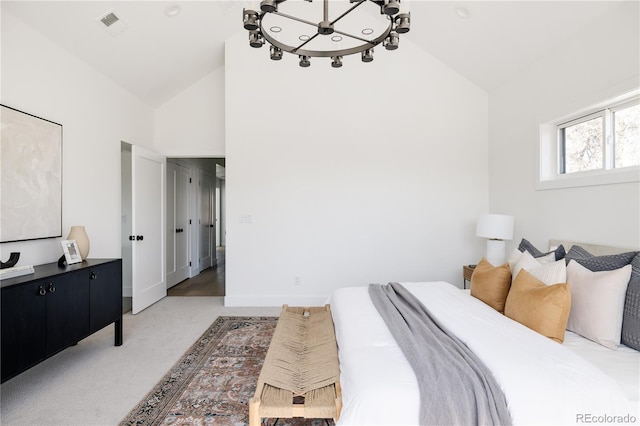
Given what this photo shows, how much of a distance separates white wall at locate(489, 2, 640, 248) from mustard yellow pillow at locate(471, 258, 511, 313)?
903mm

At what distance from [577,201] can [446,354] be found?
2.22 metres

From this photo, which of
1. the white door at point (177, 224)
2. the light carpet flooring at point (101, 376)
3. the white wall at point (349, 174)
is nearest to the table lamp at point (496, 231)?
the white wall at point (349, 174)

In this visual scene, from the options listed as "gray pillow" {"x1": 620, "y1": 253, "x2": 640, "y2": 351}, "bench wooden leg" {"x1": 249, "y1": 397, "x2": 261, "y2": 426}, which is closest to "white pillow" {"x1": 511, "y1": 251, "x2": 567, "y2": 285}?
"gray pillow" {"x1": 620, "y1": 253, "x2": 640, "y2": 351}

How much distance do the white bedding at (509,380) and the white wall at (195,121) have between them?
378 centimetres

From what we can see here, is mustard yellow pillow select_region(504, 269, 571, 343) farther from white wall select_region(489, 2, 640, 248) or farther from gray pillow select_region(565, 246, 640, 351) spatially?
white wall select_region(489, 2, 640, 248)

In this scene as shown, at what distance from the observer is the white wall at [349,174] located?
4.28 metres

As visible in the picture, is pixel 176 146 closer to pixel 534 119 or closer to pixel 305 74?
pixel 305 74

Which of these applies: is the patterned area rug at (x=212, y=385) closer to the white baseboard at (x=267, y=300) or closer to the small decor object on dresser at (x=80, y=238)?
the white baseboard at (x=267, y=300)

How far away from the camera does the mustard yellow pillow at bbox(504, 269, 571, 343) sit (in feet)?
5.98

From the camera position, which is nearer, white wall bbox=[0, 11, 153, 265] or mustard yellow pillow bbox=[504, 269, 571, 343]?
mustard yellow pillow bbox=[504, 269, 571, 343]

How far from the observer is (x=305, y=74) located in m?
4.29

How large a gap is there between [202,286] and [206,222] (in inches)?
79.1

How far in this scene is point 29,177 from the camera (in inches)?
104

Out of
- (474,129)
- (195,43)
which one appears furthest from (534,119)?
(195,43)
